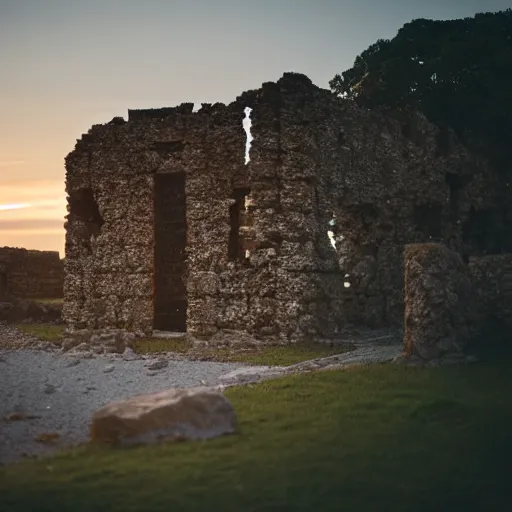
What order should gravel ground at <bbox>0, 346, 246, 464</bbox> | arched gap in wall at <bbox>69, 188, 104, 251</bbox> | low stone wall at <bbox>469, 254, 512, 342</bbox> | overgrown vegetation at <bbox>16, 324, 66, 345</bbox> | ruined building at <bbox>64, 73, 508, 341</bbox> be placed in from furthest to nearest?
arched gap in wall at <bbox>69, 188, 104, 251</bbox>, overgrown vegetation at <bbox>16, 324, 66, 345</bbox>, ruined building at <bbox>64, 73, 508, 341</bbox>, low stone wall at <bbox>469, 254, 512, 342</bbox>, gravel ground at <bbox>0, 346, 246, 464</bbox>

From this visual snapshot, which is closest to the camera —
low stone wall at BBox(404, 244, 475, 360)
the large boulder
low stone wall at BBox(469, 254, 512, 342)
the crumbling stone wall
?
the large boulder

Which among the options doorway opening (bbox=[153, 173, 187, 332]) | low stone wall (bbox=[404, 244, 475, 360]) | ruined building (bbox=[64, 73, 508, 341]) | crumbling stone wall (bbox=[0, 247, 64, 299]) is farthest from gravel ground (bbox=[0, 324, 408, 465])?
crumbling stone wall (bbox=[0, 247, 64, 299])

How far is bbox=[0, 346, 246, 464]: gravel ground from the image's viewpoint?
8250 millimetres

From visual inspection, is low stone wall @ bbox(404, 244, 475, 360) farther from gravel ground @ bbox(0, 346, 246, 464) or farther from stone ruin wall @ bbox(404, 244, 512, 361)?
gravel ground @ bbox(0, 346, 246, 464)

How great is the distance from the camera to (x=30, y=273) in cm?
3108

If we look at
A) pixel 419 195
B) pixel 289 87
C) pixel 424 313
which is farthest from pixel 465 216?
pixel 424 313

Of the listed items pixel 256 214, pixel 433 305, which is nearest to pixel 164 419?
pixel 433 305

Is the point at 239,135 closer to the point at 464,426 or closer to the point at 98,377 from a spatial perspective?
the point at 98,377

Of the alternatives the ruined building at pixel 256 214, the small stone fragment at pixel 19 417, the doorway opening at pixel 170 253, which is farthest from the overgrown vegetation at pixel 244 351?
the small stone fragment at pixel 19 417

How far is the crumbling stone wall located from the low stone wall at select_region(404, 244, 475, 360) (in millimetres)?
21307

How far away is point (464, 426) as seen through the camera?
7.79 m

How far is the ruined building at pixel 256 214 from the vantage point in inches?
688

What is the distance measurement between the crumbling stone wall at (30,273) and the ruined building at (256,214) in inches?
456

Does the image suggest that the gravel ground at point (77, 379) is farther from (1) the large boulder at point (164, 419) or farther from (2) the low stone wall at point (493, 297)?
(2) the low stone wall at point (493, 297)
